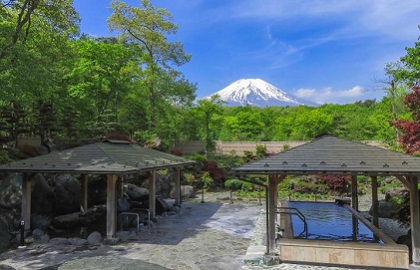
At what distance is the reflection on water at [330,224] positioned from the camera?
470 inches

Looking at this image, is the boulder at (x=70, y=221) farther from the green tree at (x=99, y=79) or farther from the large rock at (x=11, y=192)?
the green tree at (x=99, y=79)

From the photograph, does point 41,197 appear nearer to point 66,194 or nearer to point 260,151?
point 66,194

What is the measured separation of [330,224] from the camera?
1369cm

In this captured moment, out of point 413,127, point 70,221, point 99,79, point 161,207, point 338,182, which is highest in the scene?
point 99,79

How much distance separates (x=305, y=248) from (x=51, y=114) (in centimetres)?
1844

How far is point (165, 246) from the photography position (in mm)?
10914

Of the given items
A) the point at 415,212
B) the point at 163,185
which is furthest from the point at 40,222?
the point at 415,212

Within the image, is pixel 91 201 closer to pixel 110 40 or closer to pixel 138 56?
pixel 138 56

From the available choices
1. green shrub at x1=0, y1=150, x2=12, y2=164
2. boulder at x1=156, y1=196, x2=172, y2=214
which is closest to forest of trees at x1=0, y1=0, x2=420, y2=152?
green shrub at x1=0, y1=150, x2=12, y2=164

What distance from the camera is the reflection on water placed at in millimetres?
11945

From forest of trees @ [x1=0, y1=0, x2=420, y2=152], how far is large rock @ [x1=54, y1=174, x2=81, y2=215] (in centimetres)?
416

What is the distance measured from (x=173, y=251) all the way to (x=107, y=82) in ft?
57.0

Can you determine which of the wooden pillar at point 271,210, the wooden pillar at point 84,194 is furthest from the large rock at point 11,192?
the wooden pillar at point 271,210

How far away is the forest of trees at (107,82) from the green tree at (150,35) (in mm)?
86
